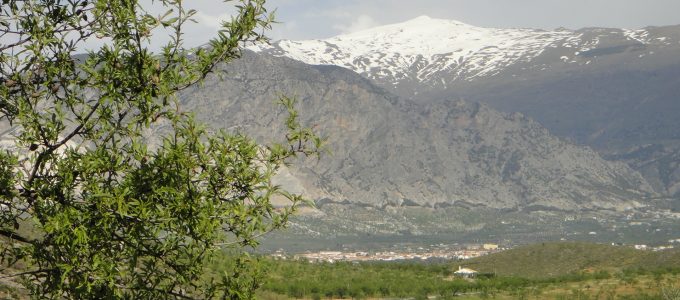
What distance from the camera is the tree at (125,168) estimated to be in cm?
1098

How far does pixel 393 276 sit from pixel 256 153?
76878mm

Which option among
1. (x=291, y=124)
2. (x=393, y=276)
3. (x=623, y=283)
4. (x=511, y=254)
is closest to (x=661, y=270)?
(x=623, y=283)

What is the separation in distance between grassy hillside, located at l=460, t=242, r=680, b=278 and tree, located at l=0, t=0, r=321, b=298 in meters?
94.9

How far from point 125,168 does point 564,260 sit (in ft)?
377

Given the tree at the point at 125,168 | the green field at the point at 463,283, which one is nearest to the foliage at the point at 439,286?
the green field at the point at 463,283

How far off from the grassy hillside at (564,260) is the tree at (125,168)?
94910 mm

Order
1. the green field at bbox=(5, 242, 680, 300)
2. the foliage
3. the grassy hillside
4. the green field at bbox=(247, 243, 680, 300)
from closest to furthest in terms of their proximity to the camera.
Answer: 1. the green field at bbox=(5, 242, 680, 300)
2. the foliage
3. the green field at bbox=(247, 243, 680, 300)
4. the grassy hillside

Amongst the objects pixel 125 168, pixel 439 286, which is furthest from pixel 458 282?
pixel 125 168

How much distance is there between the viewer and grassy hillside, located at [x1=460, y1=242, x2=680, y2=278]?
105 m

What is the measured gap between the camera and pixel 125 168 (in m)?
11.2

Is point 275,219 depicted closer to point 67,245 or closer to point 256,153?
point 256,153

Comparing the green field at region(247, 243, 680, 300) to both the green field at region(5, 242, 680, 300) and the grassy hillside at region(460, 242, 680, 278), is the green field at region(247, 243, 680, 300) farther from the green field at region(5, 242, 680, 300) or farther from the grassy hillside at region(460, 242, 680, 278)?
the grassy hillside at region(460, 242, 680, 278)

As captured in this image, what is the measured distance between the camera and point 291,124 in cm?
1225

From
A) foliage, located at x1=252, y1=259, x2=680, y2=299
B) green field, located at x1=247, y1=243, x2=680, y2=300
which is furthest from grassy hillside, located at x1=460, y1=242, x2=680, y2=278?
foliage, located at x1=252, y1=259, x2=680, y2=299
